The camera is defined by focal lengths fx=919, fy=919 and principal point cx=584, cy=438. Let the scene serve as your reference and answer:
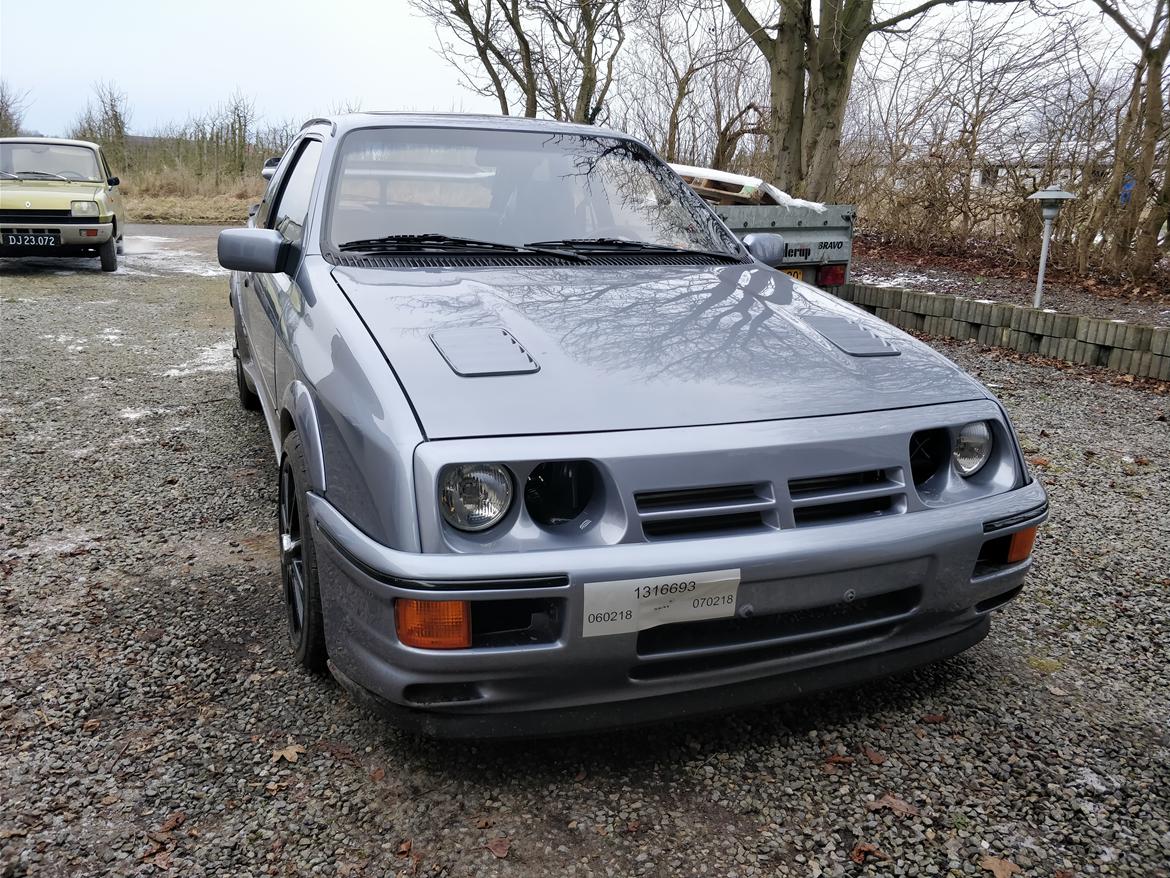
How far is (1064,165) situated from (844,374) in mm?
9559

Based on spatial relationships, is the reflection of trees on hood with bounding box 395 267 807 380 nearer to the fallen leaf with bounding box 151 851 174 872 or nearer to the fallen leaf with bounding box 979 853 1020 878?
the fallen leaf with bounding box 979 853 1020 878

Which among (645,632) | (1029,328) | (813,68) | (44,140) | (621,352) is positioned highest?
(813,68)

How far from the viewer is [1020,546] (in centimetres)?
237

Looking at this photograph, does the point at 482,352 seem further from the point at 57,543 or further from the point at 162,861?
the point at 57,543

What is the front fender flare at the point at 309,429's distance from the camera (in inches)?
89.7

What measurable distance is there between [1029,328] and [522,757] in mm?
6642

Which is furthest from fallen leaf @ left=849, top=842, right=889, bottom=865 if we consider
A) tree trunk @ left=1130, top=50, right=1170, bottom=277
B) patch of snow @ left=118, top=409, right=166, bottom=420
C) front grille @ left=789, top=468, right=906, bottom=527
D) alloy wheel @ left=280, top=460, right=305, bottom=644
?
tree trunk @ left=1130, top=50, right=1170, bottom=277

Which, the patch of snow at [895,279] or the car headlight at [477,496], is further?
the patch of snow at [895,279]

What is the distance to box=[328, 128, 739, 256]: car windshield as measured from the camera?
10.3ft

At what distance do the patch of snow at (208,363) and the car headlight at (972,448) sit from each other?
571 cm

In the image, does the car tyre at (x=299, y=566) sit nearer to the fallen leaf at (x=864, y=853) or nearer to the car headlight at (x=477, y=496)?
the car headlight at (x=477, y=496)

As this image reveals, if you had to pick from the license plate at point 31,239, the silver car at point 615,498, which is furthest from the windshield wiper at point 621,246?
the license plate at point 31,239

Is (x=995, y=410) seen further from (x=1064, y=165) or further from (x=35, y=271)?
(x=35, y=271)

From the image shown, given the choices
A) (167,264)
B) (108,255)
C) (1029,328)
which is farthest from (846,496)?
(167,264)
